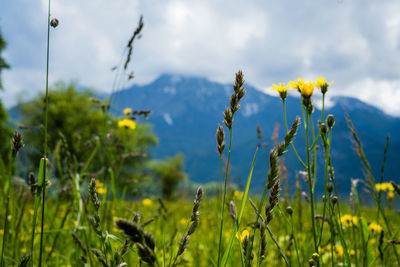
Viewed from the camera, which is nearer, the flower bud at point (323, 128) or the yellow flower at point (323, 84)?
the flower bud at point (323, 128)

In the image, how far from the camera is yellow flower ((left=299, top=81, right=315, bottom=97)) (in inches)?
39.2

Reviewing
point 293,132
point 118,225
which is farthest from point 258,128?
point 118,225

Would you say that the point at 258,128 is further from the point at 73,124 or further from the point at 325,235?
the point at 73,124

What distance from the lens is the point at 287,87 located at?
3.66ft

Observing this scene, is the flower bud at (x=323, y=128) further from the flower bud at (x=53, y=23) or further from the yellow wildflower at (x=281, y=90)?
the flower bud at (x=53, y=23)

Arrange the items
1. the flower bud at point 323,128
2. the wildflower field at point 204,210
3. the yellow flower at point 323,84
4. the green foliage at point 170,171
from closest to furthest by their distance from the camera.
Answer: the wildflower field at point 204,210
the flower bud at point 323,128
the yellow flower at point 323,84
the green foliage at point 170,171

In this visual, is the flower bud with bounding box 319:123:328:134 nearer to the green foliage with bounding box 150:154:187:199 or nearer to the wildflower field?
the wildflower field

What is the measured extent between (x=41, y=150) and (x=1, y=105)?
28089 mm

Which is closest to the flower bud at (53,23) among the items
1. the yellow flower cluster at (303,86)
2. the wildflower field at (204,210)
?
the wildflower field at (204,210)

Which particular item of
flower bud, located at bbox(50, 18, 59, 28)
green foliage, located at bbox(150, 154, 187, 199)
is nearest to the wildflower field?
flower bud, located at bbox(50, 18, 59, 28)

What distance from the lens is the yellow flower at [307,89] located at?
996 mm

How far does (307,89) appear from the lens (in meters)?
1.00

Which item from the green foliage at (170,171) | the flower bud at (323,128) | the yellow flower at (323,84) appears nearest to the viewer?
the flower bud at (323,128)

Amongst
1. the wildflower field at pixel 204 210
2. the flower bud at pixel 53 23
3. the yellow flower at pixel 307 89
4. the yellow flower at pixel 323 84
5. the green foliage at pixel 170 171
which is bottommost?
A: the wildflower field at pixel 204 210
